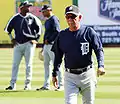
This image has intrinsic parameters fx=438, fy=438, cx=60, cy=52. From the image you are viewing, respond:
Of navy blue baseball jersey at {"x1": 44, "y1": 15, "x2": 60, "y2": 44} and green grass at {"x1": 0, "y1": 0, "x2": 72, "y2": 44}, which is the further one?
green grass at {"x1": 0, "y1": 0, "x2": 72, "y2": 44}

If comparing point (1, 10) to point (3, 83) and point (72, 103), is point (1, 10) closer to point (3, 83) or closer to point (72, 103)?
point (3, 83)

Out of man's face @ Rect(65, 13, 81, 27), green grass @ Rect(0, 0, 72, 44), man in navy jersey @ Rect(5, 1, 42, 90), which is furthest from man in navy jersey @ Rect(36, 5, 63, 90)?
green grass @ Rect(0, 0, 72, 44)

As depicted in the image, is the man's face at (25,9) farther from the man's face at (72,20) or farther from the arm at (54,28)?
the man's face at (72,20)

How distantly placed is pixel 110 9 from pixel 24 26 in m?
20.7

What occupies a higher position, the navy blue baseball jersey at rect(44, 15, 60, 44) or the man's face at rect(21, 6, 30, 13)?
the man's face at rect(21, 6, 30, 13)

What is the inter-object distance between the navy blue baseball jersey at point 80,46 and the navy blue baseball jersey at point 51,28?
3920mm

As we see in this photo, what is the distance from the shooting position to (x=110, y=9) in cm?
3056

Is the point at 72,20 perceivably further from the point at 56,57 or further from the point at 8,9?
the point at 8,9

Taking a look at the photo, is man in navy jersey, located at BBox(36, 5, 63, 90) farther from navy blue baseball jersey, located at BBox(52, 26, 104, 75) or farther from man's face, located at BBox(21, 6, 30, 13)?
navy blue baseball jersey, located at BBox(52, 26, 104, 75)

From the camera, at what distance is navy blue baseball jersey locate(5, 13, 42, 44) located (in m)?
10.5

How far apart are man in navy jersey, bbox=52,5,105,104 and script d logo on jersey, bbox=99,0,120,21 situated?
24.6 meters

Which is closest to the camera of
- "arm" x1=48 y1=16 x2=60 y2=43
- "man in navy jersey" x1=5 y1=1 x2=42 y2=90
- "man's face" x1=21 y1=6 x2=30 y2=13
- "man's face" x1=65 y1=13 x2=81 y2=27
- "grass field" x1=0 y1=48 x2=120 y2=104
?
"man's face" x1=65 y1=13 x2=81 y2=27

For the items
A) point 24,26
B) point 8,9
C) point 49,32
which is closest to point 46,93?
point 49,32

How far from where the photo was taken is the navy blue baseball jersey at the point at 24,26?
10.5m
